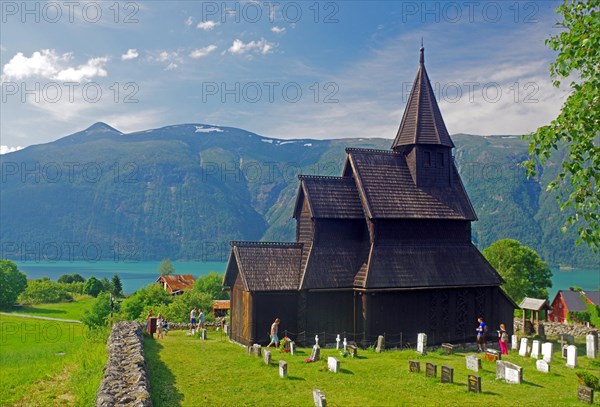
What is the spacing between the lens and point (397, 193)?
3325 centimetres

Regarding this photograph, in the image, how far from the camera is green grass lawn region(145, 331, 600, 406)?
714 inches

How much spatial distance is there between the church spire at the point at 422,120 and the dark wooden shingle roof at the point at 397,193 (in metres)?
1.55

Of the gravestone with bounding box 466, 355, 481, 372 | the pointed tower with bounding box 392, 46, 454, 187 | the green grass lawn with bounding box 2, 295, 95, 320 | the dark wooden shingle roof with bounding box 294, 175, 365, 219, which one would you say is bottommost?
the green grass lawn with bounding box 2, 295, 95, 320

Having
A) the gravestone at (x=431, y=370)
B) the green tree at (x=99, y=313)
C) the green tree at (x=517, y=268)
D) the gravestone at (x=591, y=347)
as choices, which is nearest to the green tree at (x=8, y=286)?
the green tree at (x=99, y=313)

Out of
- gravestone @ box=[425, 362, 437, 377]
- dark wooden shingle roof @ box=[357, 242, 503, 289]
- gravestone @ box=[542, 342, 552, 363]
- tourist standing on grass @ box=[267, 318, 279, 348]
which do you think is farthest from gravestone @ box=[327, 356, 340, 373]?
gravestone @ box=[542, 342, 552, 363]

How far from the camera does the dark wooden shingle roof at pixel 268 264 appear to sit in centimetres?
2920

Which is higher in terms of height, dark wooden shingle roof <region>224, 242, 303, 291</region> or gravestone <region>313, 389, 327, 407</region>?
dark wooden shingle roof <region>224, 242, 303, 291</region>

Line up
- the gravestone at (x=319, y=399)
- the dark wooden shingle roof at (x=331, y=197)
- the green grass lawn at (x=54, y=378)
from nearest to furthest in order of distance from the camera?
the gravestone at (x=319, y=399) < the green grass lawn at (x=54, y=378) < the dark wooden shingle roof at (x=331, y=197)

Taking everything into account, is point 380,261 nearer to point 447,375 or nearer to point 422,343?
point 422,343

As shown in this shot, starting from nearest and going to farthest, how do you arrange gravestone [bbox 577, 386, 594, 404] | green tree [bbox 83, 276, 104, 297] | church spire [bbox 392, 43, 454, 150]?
1. gravestone [bbox 577, 386, 594, 404]
2. church spire [bbox 392, 43, 454, 150]
3. green tree [bbox 83, 276, 104, 297]

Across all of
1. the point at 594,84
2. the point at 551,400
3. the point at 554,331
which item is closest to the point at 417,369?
the point at 551,400

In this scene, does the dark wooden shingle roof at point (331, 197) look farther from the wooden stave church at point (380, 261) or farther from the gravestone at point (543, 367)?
the gravestone at point (543, 367)

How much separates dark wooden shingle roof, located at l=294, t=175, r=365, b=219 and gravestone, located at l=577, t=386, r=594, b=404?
16.2 metres

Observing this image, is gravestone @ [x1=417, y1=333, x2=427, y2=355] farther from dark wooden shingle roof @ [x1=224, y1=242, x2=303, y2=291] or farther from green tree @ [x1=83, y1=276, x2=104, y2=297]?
green tree @ [x1=83, y1=276, x2=104, y2=297]
